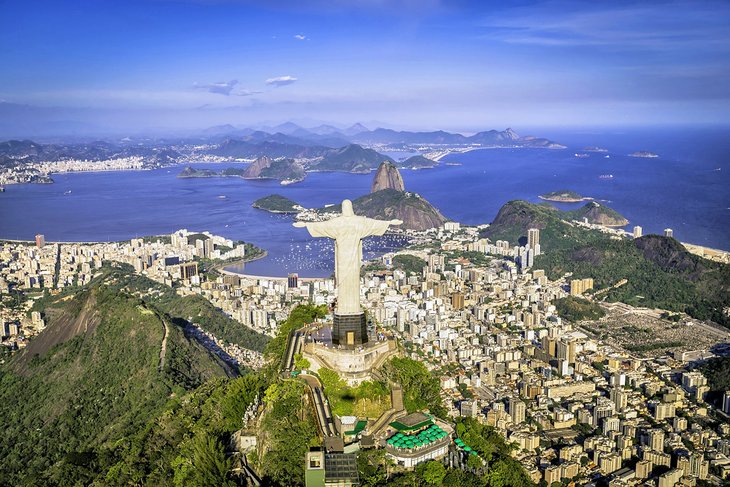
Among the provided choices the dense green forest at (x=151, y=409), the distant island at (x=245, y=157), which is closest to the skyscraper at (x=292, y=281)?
the dense green forest at (x=151, y=409)

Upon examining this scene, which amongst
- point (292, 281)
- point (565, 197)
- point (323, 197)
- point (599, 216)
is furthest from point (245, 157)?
point (292, 281)

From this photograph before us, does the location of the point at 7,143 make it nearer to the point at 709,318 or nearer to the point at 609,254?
the point at 609,254

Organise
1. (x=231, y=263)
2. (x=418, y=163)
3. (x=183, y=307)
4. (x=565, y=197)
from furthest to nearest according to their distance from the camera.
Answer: (x=418, y=163) < (x=565, y=197) < (x=231, y=263) < (x=183, y=307)

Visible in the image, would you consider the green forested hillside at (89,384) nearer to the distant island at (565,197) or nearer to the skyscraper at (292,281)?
the skyscraper at (292,281)

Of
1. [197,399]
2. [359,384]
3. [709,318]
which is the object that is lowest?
[709,318]

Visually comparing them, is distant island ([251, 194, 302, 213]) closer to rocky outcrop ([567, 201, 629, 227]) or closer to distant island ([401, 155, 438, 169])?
rocky outcrop ([567, 201, 629, 227])

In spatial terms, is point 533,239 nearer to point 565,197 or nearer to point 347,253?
point 565,197

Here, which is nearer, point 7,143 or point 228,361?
point 228,361

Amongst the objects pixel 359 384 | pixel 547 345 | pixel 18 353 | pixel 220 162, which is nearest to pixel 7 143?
pixel 220 162
